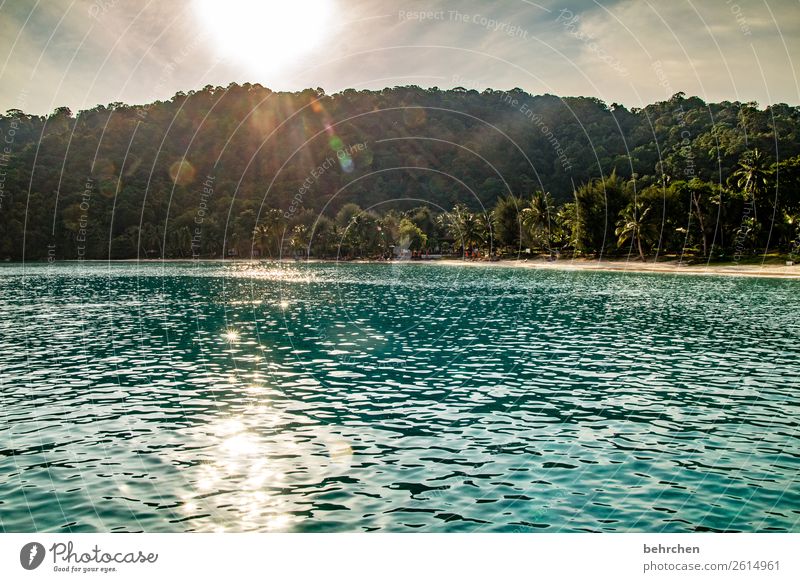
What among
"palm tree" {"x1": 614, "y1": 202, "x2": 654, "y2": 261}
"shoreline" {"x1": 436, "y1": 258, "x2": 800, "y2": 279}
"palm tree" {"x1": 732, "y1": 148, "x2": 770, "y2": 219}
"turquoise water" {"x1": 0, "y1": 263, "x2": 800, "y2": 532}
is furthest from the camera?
"palm tree" {"x1": 614, "y1": 202, "x2": 654, "y2": 261}

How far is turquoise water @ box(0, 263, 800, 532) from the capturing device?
15766mm

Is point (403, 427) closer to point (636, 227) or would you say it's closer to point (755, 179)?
point (755, 179)

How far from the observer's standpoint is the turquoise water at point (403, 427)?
15766 millimetres

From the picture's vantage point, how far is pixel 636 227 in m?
139

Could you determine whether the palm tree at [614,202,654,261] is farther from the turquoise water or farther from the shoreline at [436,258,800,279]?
the turquoise water

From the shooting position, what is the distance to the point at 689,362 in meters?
35.6

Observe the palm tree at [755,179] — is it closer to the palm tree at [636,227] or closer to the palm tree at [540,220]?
the palm tree at [636,227]

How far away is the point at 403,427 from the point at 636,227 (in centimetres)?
12771

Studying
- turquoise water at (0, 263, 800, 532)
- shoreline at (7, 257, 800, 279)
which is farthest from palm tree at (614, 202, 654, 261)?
turquoise water at (0, 263, 800, 532)

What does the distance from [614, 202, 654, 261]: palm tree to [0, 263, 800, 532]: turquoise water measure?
298 ft

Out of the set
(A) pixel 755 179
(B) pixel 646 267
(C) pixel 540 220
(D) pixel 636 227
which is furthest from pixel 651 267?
(C) pixel 540 220

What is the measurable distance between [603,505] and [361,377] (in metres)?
17.9

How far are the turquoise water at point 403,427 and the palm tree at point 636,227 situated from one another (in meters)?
90.8

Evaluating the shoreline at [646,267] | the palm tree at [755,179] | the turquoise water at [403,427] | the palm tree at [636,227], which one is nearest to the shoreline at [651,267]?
the shoreline at [646,267]
